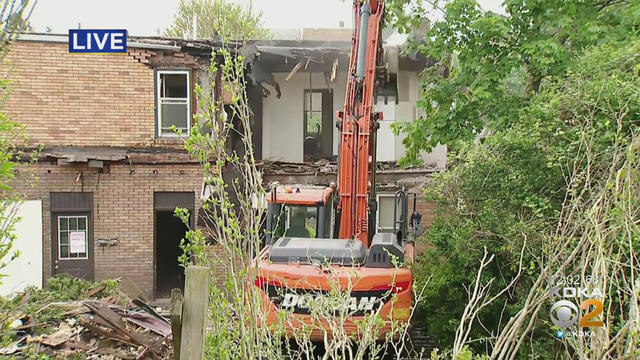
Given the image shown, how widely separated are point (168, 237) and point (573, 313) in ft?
41.2

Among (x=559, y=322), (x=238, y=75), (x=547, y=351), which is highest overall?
(x=238, y=75)

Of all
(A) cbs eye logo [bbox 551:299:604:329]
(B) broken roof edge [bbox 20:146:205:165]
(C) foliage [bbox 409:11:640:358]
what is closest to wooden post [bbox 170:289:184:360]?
(C) foliage [bbox 409:11:640:358]

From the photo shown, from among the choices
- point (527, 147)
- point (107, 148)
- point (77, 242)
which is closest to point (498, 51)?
point (527, 147)

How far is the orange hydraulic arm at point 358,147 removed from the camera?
833cm

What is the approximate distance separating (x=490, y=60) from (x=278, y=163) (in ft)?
22.5

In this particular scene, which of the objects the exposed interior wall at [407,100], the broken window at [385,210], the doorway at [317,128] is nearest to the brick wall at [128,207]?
the doorway at [317,128]

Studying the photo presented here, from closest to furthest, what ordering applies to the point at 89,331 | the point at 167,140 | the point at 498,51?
1. the point at 89,331
2. the point at 498,51
3. the point at 167,140

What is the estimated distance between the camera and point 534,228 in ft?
18.9

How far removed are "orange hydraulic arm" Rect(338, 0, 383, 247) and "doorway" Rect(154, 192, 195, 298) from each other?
6.51 metres

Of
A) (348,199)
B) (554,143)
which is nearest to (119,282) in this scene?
(348,199)

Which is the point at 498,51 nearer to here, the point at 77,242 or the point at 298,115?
→ the point at 298,115

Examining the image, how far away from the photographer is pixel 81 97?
13.3 meters

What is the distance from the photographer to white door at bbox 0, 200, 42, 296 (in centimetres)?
1272

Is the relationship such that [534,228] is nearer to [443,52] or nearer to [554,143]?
[554,143]
